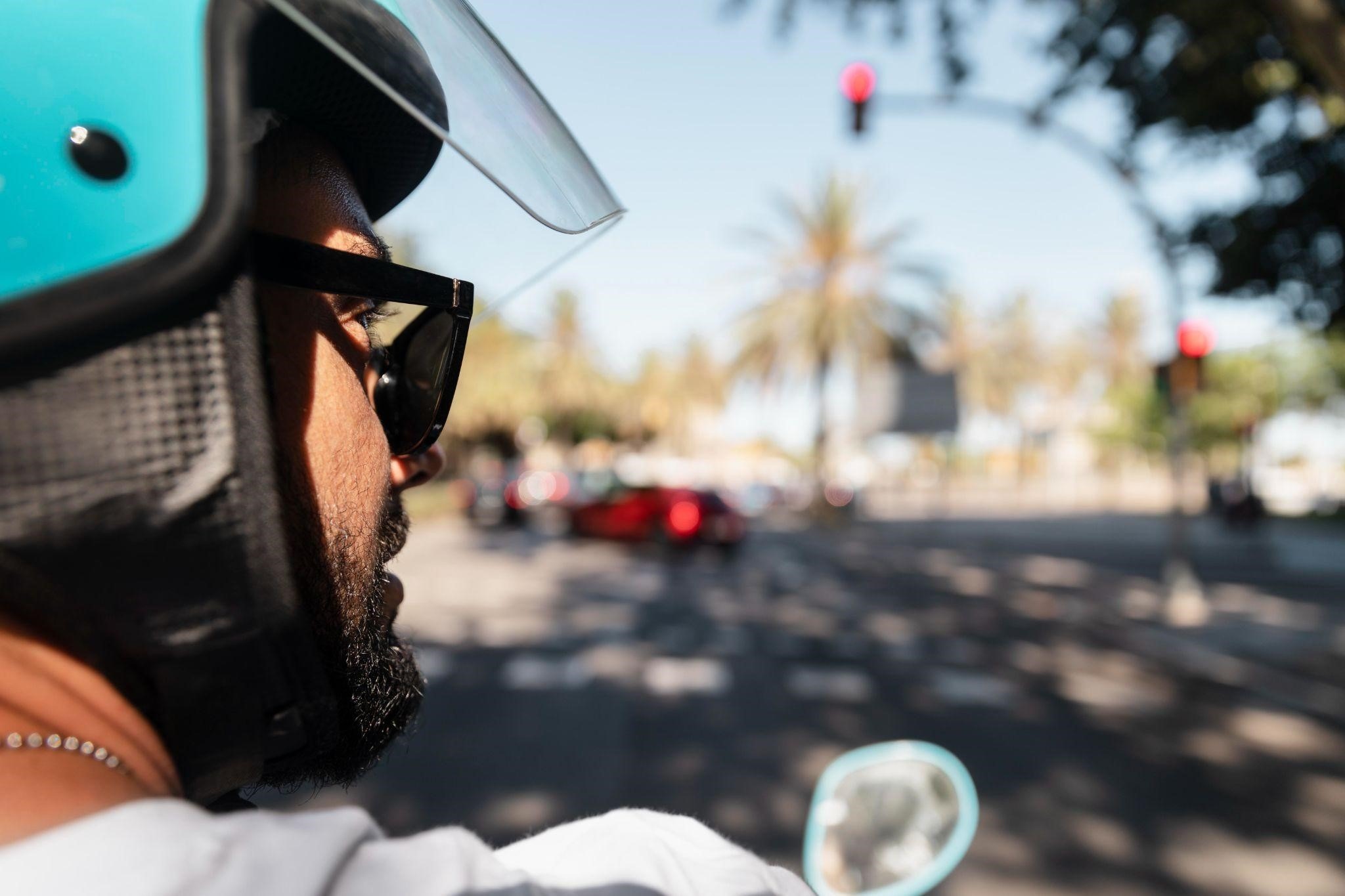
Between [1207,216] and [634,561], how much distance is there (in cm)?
1083

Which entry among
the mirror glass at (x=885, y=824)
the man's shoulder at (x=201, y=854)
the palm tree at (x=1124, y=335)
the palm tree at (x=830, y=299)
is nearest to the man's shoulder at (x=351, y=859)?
the man's shoulder at (x=201, y=854)

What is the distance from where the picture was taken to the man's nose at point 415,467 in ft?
3.69

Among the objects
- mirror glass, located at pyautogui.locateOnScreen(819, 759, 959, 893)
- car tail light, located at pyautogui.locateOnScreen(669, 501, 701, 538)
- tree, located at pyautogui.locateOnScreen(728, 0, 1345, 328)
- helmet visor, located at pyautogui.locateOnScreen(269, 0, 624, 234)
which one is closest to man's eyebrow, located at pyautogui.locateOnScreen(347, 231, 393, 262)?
helmet visor, located at pyautogui.locateOnScreen(269, 0, 624, 234)

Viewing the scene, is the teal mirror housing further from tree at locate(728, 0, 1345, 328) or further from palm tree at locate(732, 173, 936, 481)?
palm tree at locate(732, 173, 936, 481)

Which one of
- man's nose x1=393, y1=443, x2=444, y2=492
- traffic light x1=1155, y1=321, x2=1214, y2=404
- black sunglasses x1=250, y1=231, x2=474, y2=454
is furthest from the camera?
traffic light x1=1155, y1=321, x2=1214, y2=404

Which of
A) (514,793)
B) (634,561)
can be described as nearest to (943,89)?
(514,793)

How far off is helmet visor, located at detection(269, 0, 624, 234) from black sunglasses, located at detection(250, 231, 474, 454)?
0.45 feet

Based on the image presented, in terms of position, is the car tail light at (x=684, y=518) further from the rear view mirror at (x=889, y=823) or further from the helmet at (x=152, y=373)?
the helmet at (x=152, y=373)

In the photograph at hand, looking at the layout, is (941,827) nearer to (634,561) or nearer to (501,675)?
(501,675)

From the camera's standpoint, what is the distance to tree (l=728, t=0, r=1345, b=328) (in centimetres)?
762

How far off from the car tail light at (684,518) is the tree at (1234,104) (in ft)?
33.9

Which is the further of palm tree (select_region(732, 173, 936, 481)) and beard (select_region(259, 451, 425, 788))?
palm tree (select_region(732, 173, 936, 481))

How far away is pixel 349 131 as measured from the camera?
3.06 feet

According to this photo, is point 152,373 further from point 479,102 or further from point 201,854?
point 479,102
